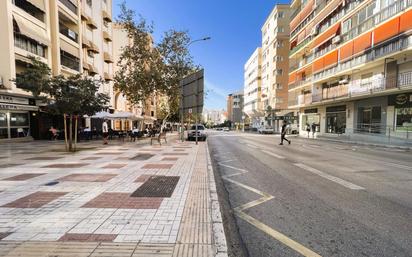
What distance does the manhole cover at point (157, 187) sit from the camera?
5523 mm

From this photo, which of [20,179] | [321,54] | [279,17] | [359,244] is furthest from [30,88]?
[279,17]

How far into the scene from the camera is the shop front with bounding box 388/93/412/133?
2062 centimetres

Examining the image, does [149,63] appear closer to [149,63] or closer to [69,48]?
[149,63]

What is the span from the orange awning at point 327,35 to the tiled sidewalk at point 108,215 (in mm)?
30020

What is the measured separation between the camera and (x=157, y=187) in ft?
20.1

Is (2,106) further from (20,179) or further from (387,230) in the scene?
(387,230)

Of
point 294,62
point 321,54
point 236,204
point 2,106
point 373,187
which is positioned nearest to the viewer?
point 236,204

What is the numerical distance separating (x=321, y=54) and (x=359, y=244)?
114 ft

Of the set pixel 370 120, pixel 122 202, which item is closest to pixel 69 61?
pixel 122 202

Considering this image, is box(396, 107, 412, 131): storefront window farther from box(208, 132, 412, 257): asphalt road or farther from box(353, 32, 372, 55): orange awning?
box(208, 132, 412, 257): asphalt road

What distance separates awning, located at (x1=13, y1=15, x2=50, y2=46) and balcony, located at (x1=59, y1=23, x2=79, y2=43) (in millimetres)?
3816

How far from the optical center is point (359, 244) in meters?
3.44

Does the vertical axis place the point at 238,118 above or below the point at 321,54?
below

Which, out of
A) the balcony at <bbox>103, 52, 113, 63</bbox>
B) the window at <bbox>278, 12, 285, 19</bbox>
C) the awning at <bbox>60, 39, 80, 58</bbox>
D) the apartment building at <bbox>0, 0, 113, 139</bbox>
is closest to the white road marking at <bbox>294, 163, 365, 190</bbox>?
the apartment building at <bbox>0, 0, 113, 139</bbox>
